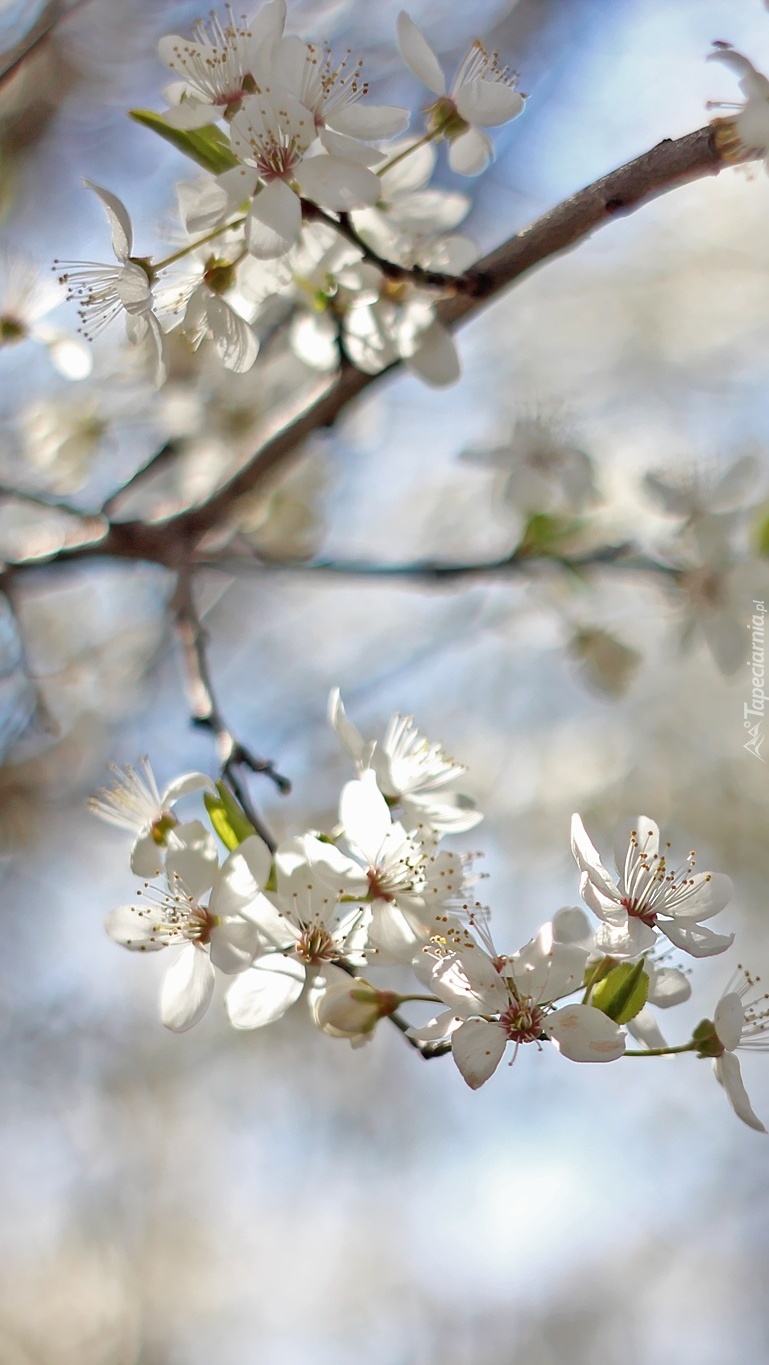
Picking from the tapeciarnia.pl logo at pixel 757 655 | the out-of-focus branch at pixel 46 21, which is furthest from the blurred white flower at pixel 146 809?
the out-of-focus branch at pixel 46 21

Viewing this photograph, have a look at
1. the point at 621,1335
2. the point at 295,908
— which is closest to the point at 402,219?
the point at 295,908

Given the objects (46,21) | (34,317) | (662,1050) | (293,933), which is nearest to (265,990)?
(293,933)

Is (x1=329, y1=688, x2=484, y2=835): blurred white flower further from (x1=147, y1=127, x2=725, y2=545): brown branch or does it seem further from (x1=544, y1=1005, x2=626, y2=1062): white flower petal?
(x1=147, y1=127, x2=725, y2=545): brown branch

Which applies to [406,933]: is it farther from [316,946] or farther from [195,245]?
[195,245]

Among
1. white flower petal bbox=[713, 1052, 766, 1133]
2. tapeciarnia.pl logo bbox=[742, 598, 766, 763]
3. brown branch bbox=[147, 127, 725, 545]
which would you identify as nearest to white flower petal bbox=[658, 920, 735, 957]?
white flower petal bbox=[713, 1052, 766, 1133]

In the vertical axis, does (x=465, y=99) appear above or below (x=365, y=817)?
above
